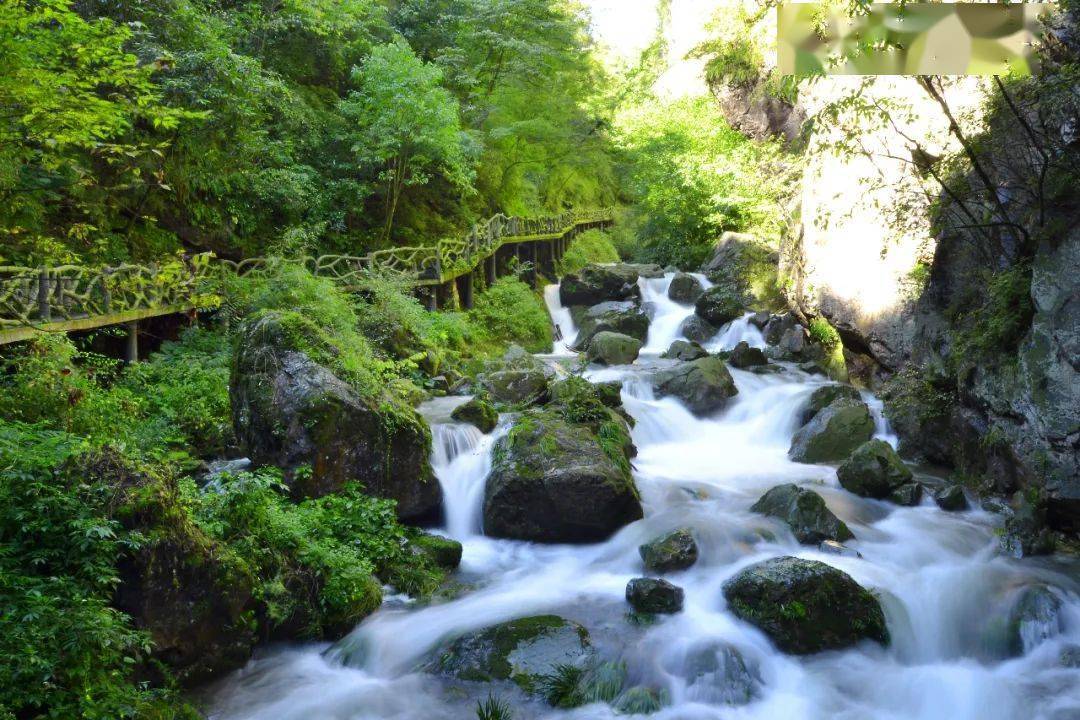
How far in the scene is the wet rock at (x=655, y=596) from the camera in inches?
294

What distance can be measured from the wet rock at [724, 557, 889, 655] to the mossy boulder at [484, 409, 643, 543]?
7.53 ft

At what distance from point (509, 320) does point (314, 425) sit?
11.4m

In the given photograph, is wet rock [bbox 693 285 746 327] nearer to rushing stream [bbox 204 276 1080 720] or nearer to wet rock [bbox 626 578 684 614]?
rushing stream [bbox 204 276 1080 720]

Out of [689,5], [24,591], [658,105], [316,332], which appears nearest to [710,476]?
[316,332]

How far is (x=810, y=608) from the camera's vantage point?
6.93 metres

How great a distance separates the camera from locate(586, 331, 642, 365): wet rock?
17141 mm

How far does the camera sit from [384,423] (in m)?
8.97

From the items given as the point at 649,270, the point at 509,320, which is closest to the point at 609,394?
the point at 509,320

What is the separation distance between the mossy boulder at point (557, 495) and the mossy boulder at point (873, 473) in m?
3.18

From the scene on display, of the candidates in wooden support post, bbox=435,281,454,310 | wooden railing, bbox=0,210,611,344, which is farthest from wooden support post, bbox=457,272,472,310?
wooden railing, bbox=0,210,611,344

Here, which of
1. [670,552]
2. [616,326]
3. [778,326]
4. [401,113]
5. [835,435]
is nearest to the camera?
[670,552]

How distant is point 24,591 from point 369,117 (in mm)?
14585

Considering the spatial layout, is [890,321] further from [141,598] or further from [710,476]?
[141,598]

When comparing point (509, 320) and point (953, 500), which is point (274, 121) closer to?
point (509, 320)
